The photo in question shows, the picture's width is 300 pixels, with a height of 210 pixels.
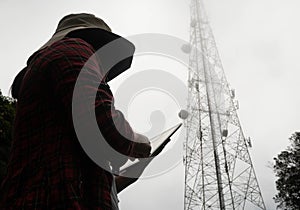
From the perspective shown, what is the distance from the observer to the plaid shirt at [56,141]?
0.64 metres

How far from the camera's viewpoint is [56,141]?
700mm

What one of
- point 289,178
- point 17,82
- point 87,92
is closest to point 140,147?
point 87,92

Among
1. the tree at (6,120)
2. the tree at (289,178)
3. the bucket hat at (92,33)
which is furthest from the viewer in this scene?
the tree at (289,178)

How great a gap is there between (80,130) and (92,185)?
0.13 metres

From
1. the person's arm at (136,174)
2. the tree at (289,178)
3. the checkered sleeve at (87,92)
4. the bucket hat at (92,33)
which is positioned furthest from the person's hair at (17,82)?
the tree at (289,178)

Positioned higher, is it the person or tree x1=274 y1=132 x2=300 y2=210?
tree x1=274 y1=132 x2=300 y2=210

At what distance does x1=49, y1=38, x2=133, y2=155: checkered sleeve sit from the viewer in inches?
27.2

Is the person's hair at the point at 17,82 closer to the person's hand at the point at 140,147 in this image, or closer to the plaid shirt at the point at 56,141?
the plaid shirt at the point at 56,141

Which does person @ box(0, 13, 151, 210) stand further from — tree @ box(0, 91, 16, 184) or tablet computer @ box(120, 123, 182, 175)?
tree @ box(0, 91, 16, 184)

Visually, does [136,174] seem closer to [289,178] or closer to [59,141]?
Result: [59,141]

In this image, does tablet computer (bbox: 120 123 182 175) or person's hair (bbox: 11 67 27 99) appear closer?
tablet computer (bbox: 120 123 182 175)

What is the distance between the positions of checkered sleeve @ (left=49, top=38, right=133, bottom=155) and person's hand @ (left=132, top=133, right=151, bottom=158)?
0.07 ft

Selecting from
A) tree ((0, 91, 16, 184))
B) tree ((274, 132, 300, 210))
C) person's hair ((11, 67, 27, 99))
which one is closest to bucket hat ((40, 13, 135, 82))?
person's hair ((11, 67, 27, 99))

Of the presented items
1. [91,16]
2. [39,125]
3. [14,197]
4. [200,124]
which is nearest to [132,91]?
[91,16]
